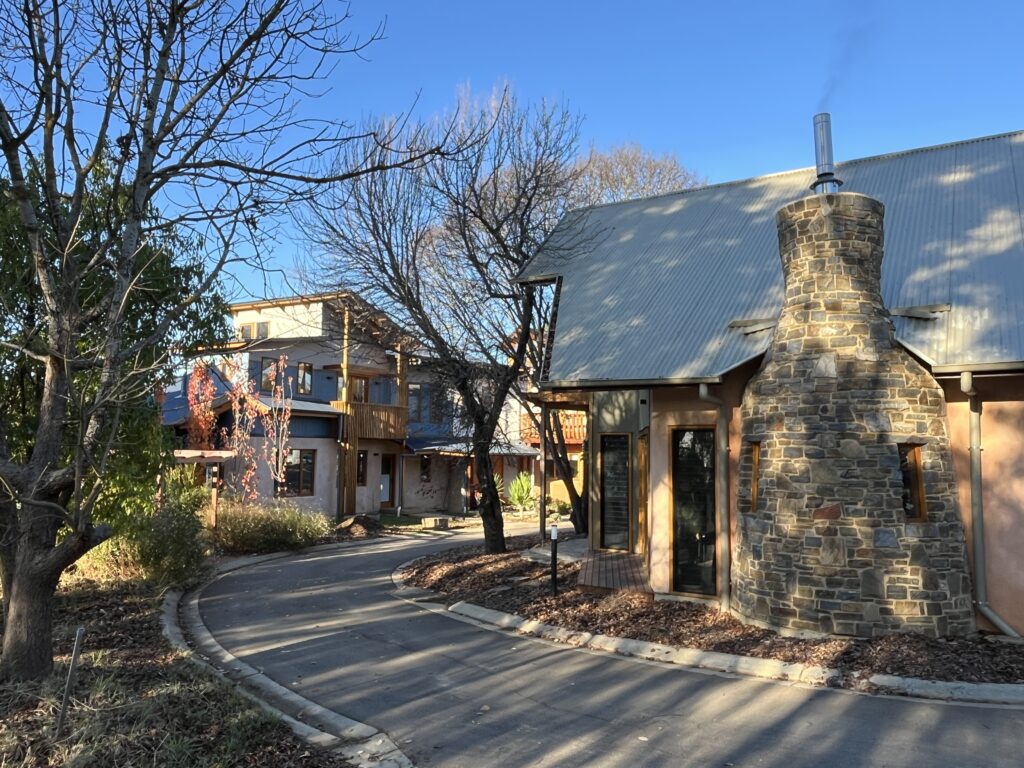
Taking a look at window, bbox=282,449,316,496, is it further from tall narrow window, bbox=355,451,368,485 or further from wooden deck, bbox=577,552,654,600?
wooden deck, bbox=577,552,654,600

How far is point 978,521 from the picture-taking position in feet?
28.1

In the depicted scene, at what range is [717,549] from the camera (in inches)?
402

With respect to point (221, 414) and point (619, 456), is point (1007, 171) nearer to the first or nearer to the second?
point (619, 456)

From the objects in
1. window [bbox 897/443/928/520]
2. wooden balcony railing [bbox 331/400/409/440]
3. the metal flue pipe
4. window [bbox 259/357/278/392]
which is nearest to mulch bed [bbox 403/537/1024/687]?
window [bbox 897/443/928/520]

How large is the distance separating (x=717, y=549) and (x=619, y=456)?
5.13 m

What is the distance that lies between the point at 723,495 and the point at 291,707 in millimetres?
6065

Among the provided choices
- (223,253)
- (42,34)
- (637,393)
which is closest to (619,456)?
(637,393)

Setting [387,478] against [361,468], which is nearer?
[361,468]

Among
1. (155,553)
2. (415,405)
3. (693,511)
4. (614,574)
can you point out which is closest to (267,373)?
(415,405)

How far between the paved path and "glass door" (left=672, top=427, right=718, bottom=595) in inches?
98.1

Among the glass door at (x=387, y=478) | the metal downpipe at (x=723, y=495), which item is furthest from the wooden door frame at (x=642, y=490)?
the glass door at (x=387, y=478)

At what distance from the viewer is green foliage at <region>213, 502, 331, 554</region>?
17.7 meters

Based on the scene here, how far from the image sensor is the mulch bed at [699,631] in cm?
745

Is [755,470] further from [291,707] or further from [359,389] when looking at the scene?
[359,389]
